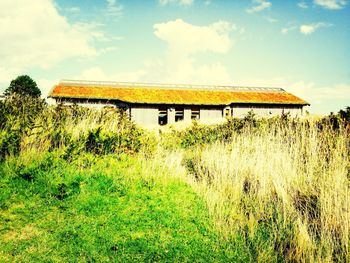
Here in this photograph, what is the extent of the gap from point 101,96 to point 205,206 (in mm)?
22136

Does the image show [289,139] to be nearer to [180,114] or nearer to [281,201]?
[281,201]

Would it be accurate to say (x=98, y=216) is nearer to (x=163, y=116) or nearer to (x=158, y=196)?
(x=158, y=196)

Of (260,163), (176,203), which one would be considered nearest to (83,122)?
(176,203)

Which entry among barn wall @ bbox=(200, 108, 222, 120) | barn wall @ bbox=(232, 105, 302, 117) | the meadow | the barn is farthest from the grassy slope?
barn wall @ bbox=(232, 105, 302, 117)

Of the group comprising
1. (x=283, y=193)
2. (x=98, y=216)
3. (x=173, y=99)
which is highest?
(x=173, y=99)

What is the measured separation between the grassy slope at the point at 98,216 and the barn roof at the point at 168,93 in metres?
19.4

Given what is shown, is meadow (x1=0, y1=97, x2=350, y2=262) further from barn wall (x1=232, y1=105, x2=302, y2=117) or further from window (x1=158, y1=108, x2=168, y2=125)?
barn wall (x1=232, y1=105, x2=302, y2=117)

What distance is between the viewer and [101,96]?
2581 centimetres

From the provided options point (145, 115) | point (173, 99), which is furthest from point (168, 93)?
point (145, 115)

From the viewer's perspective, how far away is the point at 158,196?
18.4 feet

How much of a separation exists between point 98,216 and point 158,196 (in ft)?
4.25

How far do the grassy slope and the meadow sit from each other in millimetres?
16

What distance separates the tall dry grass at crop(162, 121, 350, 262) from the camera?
404 cm

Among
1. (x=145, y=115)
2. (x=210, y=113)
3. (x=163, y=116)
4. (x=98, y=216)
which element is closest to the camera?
(x=98, y=216)
